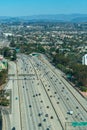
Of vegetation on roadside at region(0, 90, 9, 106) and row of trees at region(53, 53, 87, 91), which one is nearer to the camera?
vegetation on roadside at region(0, 90, 9, 106)

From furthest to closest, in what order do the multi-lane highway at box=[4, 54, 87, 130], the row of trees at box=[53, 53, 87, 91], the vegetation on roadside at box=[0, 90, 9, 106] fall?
the row of trees at box=[53, 53, 87, 91] → the vegetation on roadside at box=[0, 90, 9, 106] → the multi-lane highway at box=[4, 54, 87, 130]

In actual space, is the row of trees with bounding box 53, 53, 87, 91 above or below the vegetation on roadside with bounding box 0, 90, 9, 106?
below

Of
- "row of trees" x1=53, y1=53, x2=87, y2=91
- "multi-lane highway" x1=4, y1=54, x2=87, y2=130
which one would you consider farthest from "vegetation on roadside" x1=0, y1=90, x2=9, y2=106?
"row of trees" x1=53, y1=53, x2=87, y2=91

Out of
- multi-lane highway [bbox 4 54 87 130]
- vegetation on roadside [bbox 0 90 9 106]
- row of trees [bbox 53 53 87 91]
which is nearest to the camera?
multi-lane highway [bbox 4 54 87 130]

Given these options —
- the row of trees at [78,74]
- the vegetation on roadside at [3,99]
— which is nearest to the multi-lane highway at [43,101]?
the vegetation on roadside at [3,99]

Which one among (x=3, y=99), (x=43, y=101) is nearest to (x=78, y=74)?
(x=43, y=101)

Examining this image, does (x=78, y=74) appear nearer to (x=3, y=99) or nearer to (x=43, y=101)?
(x=43, y=101)

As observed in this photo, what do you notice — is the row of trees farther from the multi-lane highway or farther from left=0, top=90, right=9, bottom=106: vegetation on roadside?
left=0, top=90, right=9, bottom=106: vegetation on roadside

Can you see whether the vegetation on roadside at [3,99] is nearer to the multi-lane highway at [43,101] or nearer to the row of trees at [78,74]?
the multi-lane highway at [43,101]

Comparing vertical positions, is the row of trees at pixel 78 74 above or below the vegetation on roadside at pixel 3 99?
below
